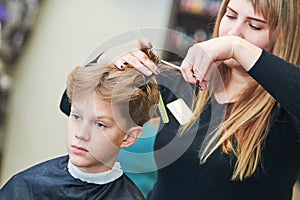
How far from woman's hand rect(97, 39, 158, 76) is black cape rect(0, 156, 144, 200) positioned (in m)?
0.16

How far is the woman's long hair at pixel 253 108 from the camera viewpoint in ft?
2.39

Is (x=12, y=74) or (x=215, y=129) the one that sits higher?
(x=215, y=129)

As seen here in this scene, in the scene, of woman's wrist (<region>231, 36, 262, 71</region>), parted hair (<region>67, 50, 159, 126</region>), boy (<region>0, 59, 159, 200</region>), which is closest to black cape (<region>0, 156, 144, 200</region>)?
boy (<region>0, 59, 159, 200</region>)

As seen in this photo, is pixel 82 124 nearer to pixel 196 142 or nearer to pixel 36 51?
pixel 196 142

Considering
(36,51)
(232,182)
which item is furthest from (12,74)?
(232,182)

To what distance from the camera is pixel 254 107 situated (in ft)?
2.60

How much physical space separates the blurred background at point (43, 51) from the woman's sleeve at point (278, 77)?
372 mm

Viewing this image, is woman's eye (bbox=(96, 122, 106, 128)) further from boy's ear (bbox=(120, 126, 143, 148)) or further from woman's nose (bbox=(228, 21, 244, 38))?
woman's nose (bbox=(228, 21, 244, 38))

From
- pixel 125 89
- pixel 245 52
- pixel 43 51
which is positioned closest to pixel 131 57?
pixel 125 89

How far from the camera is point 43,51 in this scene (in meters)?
1.50

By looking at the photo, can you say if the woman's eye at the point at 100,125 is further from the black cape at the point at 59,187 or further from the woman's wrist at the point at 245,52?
the woman's wrist at the point at 245,52

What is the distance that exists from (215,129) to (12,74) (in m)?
1.35

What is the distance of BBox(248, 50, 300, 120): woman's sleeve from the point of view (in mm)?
705

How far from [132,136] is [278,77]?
0.72ft
